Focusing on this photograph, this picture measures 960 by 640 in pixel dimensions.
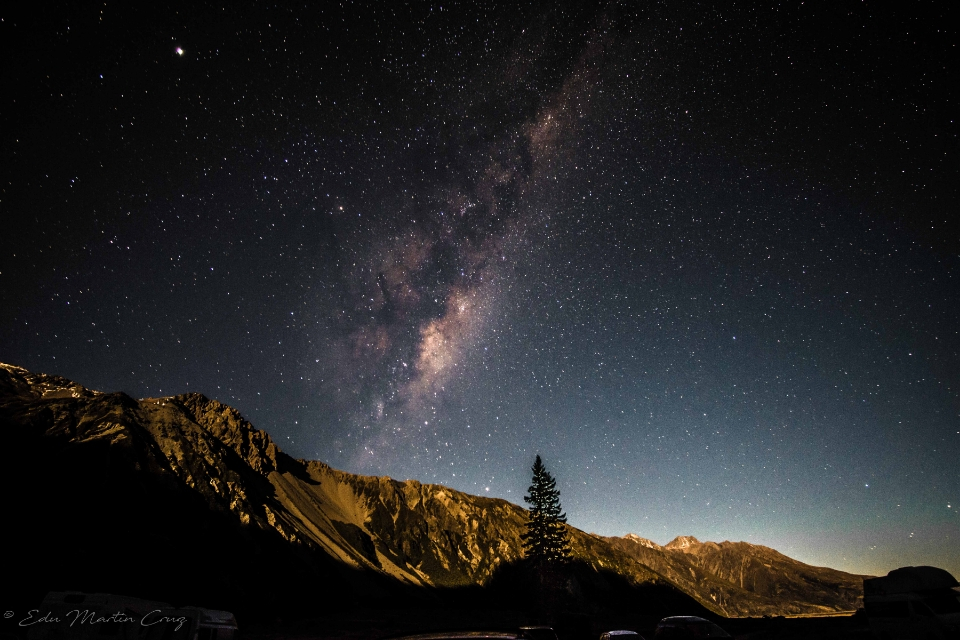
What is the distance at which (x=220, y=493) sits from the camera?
78.4 m

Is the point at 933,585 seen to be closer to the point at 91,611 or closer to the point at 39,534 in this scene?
the point at 91,611

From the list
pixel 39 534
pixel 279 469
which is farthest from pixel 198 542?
pixel 279 469

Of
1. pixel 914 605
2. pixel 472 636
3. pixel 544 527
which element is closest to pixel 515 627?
pixel 544 527

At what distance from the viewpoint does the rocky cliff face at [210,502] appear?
5953 centimetres

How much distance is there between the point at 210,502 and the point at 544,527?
56.6 m

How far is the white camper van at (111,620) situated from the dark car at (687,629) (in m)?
16.7

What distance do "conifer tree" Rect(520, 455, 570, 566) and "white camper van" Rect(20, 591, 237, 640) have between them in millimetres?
44651

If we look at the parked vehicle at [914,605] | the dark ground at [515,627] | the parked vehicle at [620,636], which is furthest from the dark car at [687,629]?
the parked vehicle at [914,605]

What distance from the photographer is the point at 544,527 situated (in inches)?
2253

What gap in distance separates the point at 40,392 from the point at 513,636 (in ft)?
379

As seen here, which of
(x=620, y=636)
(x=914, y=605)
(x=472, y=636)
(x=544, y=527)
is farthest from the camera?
(x=544, y=527)

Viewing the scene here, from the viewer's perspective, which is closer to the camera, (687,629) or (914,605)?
(687,629)

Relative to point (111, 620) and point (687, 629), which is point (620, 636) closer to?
point (687, 629)

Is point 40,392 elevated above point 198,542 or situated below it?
above
